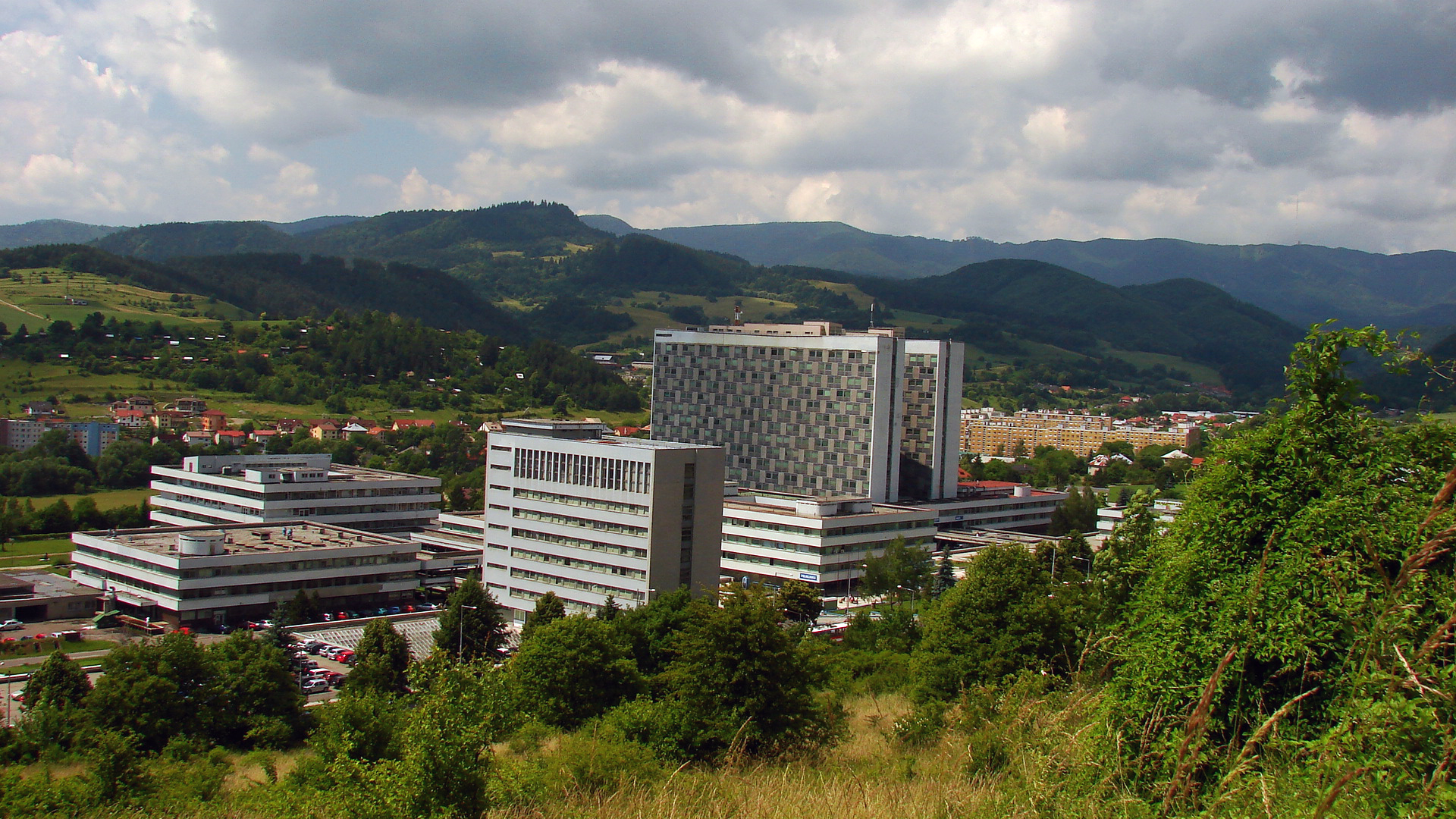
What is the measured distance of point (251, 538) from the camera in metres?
46.0

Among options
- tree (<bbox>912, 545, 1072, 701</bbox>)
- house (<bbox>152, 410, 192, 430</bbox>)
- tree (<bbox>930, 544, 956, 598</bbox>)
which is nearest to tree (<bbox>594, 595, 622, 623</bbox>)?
tree (<bbox>912, 545, 1072, 701</bbox>)

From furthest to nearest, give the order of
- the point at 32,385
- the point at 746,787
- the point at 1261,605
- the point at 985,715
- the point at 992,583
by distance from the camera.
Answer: the point at 32,385, the point at 992,583, the point at 985,715, the point at 746,787, the point at 1261,605

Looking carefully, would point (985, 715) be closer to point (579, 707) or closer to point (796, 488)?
point (579, 707)

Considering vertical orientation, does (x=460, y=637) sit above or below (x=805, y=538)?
below

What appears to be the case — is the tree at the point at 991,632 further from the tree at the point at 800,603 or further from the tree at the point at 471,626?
the tree at the point at 471,626

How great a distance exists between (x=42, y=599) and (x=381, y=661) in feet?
75.8

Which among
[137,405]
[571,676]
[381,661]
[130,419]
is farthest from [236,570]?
[137,405]

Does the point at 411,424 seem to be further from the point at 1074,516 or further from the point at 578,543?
the point at 578,543

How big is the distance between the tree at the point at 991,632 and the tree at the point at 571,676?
6.91 metres

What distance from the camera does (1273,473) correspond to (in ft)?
25.3

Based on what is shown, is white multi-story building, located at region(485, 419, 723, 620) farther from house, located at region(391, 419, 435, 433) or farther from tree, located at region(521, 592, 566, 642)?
house, located at region(391, 419, 435, 433)

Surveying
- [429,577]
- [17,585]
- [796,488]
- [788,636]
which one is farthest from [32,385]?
[788,636]

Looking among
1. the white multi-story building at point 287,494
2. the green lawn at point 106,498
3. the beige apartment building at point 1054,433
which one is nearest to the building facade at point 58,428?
the green lawn at point 106,498

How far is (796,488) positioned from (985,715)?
143 feet
